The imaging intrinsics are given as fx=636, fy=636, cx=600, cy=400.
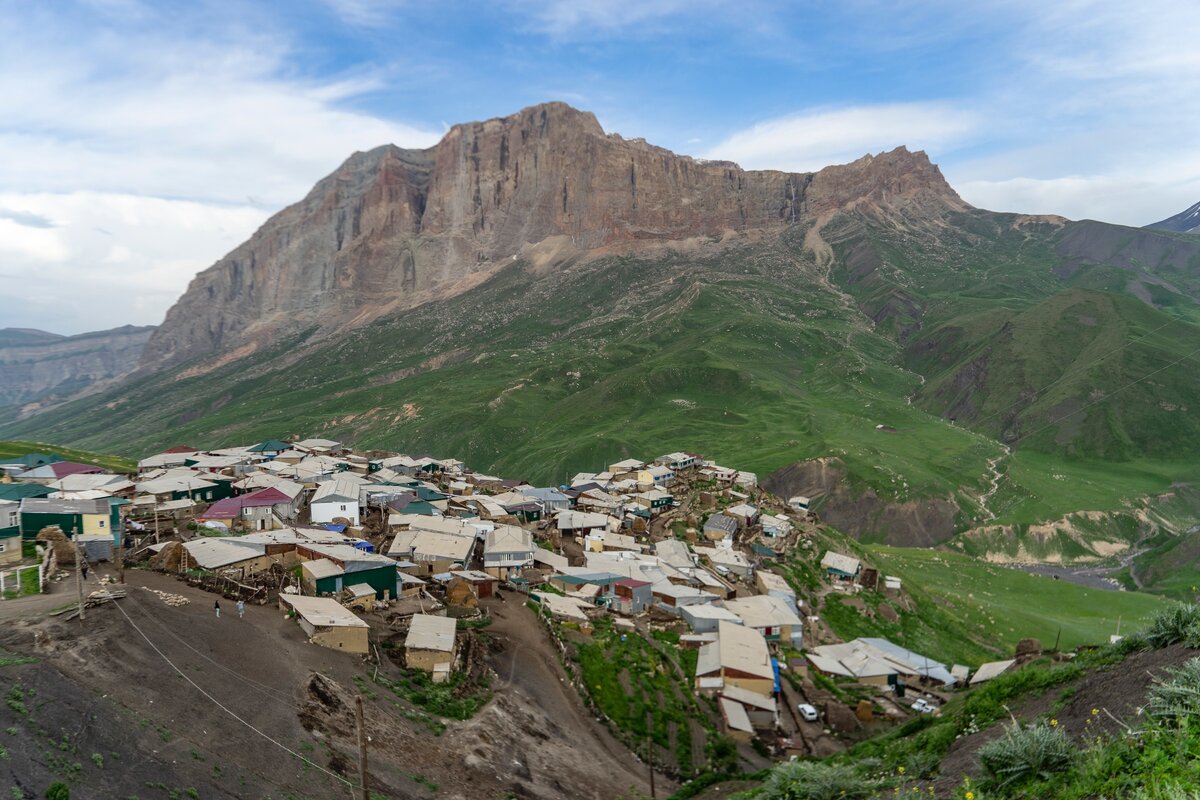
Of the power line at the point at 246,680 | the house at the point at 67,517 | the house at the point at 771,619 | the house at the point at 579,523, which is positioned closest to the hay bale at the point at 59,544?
the house at the point at 67,517

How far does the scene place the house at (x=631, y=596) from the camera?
46.2m

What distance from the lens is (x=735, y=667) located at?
3659 cm

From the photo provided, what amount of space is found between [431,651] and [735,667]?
17255 millimetres

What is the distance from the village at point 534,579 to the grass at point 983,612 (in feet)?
13.6

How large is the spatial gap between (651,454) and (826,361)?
300ft

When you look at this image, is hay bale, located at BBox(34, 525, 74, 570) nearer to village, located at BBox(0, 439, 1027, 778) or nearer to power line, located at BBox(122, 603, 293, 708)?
village, located at BBox(0, 439, 1027, 778)

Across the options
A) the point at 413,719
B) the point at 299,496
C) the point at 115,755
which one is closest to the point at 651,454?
the point at 299,496

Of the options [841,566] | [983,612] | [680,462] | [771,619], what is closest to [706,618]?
[771,619]

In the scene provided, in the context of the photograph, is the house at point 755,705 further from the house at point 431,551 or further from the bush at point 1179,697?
the bush at point 1179,697

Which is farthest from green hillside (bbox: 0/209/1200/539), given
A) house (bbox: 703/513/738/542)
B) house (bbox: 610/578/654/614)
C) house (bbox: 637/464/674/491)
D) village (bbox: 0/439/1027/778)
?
house (bbox: 610/578/654/614)

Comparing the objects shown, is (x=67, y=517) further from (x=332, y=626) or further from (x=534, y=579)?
(x=534, y=579)

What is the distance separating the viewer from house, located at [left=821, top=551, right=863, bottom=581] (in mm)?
59062

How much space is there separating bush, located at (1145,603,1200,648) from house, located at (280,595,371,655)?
2897 centimetres

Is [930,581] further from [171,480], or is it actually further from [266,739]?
[171,480]
